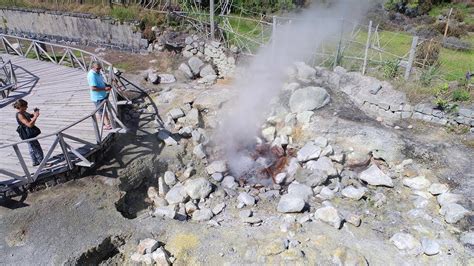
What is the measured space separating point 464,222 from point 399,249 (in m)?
1.51

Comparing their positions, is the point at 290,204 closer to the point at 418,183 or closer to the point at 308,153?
the point at 308,153

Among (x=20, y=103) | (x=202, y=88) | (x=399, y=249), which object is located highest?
(x=20, y=103)

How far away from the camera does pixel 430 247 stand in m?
6.37

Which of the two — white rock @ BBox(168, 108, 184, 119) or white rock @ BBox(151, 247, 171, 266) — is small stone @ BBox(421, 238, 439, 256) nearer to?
white rock @ BBox(151, 247, 171, 266)

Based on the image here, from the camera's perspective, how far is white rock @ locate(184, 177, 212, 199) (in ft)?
26.6

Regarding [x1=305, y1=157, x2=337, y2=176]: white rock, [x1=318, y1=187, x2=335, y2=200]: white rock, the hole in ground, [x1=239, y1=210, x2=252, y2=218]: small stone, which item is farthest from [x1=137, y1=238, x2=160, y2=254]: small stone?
[x1=305, y1=157, x2=337, y2=176]: white rock

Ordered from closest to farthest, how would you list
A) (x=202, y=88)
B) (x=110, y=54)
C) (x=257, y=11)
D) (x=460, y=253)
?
(x=460, y=253) < (x=202, y=88) < (x=110, y=54) < (x=257, y=11)

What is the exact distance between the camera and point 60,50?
1656 cm

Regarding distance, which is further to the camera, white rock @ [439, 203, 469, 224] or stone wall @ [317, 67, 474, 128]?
stone wall @ [317, 67, 474, 128]

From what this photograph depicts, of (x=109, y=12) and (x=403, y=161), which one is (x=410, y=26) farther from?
(x=109, y=12)

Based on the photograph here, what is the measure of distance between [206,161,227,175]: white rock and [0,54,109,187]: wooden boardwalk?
8.93 ft

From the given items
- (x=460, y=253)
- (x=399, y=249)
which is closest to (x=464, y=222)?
(x=460, y=253)

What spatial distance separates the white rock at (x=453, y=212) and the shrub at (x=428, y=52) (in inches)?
216

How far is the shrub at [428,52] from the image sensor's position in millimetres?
10914
